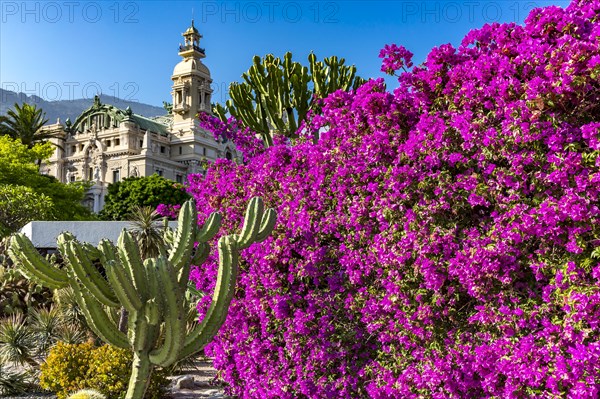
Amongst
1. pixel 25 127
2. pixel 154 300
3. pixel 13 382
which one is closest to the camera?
pixel 154 300

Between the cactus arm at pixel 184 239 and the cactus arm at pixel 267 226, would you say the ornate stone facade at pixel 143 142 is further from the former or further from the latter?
the cactus arm at pixel 267 226

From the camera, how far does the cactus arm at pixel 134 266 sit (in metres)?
6.63

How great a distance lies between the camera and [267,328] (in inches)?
294

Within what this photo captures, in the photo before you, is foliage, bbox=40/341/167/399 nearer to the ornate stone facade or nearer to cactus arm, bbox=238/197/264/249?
cactus arm, bbox=238/197/264/249

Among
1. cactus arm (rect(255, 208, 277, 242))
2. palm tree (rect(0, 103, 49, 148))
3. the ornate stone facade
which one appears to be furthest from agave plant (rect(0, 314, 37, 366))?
the ornate stone facade

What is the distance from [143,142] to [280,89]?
69.8 m

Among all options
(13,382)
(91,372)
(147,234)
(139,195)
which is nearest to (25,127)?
(139,195)

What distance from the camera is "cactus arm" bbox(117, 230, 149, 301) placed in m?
6.63

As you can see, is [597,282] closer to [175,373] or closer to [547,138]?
[547,138]

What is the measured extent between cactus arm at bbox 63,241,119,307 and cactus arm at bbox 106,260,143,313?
882 mm

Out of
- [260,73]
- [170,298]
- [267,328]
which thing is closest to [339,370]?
[267,328]

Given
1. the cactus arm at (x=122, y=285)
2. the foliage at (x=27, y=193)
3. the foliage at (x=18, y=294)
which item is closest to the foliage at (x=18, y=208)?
the foliage at (x=27, y=193)

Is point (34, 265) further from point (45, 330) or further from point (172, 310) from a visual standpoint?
point (45, 330)

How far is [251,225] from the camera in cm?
723
